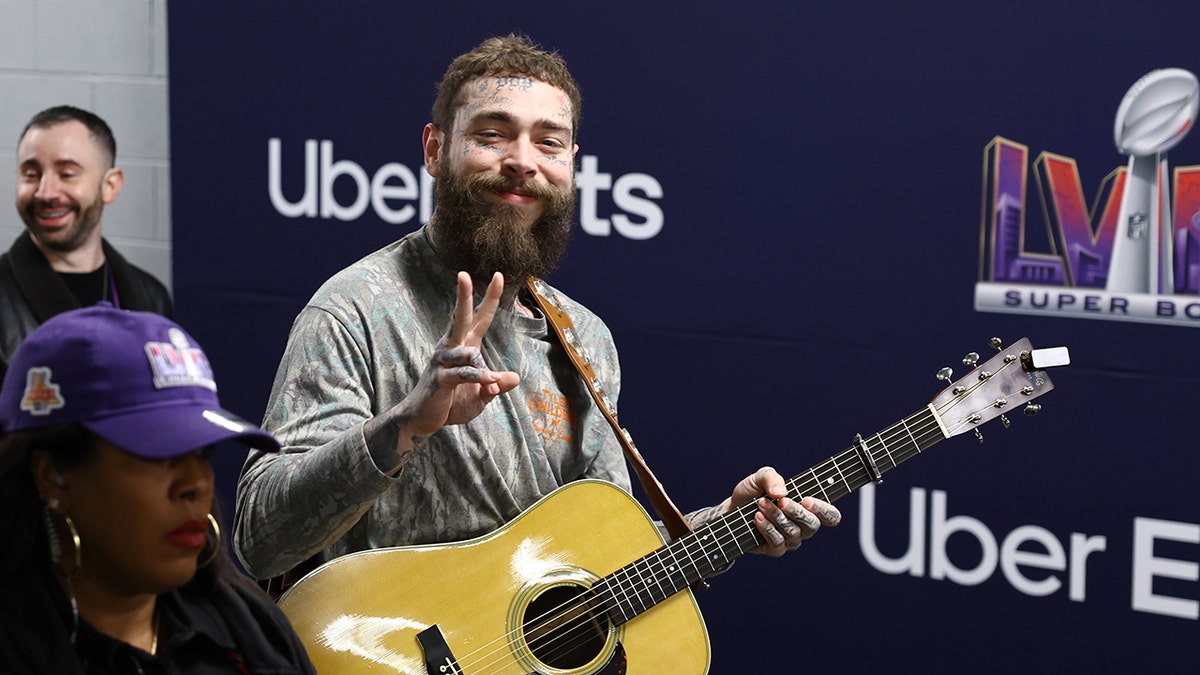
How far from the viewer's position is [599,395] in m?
2.22

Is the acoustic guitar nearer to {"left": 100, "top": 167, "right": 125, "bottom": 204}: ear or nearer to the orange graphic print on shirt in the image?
the orange graphic print on shirt

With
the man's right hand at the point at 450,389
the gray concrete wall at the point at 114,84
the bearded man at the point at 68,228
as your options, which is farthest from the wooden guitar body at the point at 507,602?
the gray concrete wall at the point at 114,84

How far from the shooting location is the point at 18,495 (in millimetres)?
1372

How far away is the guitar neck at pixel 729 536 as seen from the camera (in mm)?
2141

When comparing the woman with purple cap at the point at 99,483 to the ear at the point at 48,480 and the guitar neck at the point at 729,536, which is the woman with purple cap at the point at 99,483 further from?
the guitar neck at the point at 729,536

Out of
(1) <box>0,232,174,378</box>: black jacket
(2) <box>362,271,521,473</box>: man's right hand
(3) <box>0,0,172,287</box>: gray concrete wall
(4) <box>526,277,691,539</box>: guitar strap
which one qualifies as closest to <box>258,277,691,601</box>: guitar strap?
(4) <box>526,277,691,539</box>: guitar strap

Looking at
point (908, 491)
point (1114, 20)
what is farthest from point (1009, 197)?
point (908, 491)

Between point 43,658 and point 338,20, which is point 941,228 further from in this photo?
point 43,658

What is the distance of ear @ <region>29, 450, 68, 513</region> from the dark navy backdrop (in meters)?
2.12

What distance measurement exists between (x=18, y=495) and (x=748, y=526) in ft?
3.87

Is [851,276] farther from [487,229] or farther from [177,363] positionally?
[177,363]

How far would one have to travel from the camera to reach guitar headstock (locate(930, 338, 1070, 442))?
225 cm

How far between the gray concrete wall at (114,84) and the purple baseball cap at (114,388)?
2772 millimetres

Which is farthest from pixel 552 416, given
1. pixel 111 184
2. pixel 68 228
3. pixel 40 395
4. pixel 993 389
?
pixel 111 184
